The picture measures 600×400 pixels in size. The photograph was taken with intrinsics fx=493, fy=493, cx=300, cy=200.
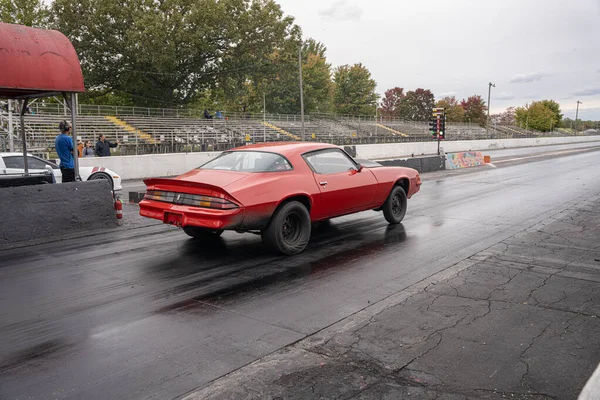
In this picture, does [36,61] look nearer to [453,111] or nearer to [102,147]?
[102,147]

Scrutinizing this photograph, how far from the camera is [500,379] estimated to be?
132 inches

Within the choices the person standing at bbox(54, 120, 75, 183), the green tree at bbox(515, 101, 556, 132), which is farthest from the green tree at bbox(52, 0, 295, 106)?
the green tree at bbox(515, 101, 556, 132)

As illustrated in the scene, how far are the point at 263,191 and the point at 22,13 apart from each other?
182ft

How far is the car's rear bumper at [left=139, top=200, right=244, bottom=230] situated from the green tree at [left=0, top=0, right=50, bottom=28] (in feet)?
169

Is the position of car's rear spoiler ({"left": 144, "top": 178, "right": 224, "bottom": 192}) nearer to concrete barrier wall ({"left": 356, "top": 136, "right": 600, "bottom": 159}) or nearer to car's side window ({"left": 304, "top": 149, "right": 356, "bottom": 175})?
car's side window ({"left": 304, "top": 149, "right": 356, "bottom": 175})

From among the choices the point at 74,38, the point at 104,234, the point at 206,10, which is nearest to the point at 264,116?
the point at 206,10

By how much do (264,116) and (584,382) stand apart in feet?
148

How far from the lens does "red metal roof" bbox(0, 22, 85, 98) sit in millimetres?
7340

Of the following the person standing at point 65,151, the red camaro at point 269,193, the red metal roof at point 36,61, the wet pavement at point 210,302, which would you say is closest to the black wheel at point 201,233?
the red camaro at point 269,193

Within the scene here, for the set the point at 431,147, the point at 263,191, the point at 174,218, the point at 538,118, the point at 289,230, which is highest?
the point at 538,118

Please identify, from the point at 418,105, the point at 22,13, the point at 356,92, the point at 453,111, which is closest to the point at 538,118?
the point at 453,111

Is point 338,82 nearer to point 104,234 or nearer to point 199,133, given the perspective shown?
point 199,133

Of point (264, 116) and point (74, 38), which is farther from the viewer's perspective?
point (264, 116)

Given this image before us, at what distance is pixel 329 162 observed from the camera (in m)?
7.61
